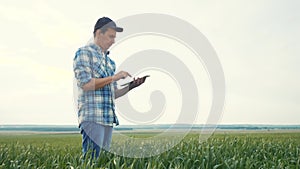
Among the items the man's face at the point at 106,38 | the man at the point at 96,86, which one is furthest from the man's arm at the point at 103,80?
the man's face at the point at 106,38

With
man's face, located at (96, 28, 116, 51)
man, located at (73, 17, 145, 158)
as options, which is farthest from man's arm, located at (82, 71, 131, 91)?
man's face, located at (96, 28, 116, 51)

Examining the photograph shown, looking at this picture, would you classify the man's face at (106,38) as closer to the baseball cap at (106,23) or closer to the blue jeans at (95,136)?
the baseball cap at (106,23)

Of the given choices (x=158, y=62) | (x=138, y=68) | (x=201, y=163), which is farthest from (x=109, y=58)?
(x=201, y=163)

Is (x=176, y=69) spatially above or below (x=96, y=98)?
above

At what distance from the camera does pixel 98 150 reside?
4195 mm

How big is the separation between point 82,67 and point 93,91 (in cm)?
29

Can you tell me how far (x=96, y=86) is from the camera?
151 inches

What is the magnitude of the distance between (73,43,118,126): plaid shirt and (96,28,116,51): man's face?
6 cm

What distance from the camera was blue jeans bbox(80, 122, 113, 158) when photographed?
157 inches

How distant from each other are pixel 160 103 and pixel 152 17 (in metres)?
1.17

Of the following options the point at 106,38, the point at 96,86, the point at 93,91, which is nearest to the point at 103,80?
the point at 96,86

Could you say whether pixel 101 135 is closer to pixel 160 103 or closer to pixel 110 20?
pixel 160 103

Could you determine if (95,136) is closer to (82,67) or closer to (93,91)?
(93,91)

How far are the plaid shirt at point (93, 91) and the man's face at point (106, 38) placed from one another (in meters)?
0.06
